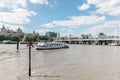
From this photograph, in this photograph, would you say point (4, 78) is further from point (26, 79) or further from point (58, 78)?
point (58, 78)

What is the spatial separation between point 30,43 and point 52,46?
235 feet

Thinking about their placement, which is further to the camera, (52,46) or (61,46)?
(61,46)

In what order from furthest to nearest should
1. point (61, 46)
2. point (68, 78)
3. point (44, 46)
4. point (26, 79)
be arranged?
point (61, 46) → point (44, 46) → point (68, 78) → point (26, 79)

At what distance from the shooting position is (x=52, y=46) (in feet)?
307

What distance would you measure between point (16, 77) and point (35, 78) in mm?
2053

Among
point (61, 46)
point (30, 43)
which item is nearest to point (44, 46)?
point (61, 46)

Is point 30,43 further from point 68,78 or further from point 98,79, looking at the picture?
point 98,79

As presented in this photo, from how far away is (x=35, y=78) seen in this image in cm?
2055

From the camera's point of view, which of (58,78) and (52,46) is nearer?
(58,78)

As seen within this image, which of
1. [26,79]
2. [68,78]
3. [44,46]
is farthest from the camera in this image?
[44,46]

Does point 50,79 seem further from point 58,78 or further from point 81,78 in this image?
point 81,78

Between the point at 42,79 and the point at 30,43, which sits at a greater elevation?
the point at 30,43

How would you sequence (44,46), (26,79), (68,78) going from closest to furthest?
1. (26,79)
2. (68,78)
3. (44,46)

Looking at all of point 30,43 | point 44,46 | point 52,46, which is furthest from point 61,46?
point 30,43
